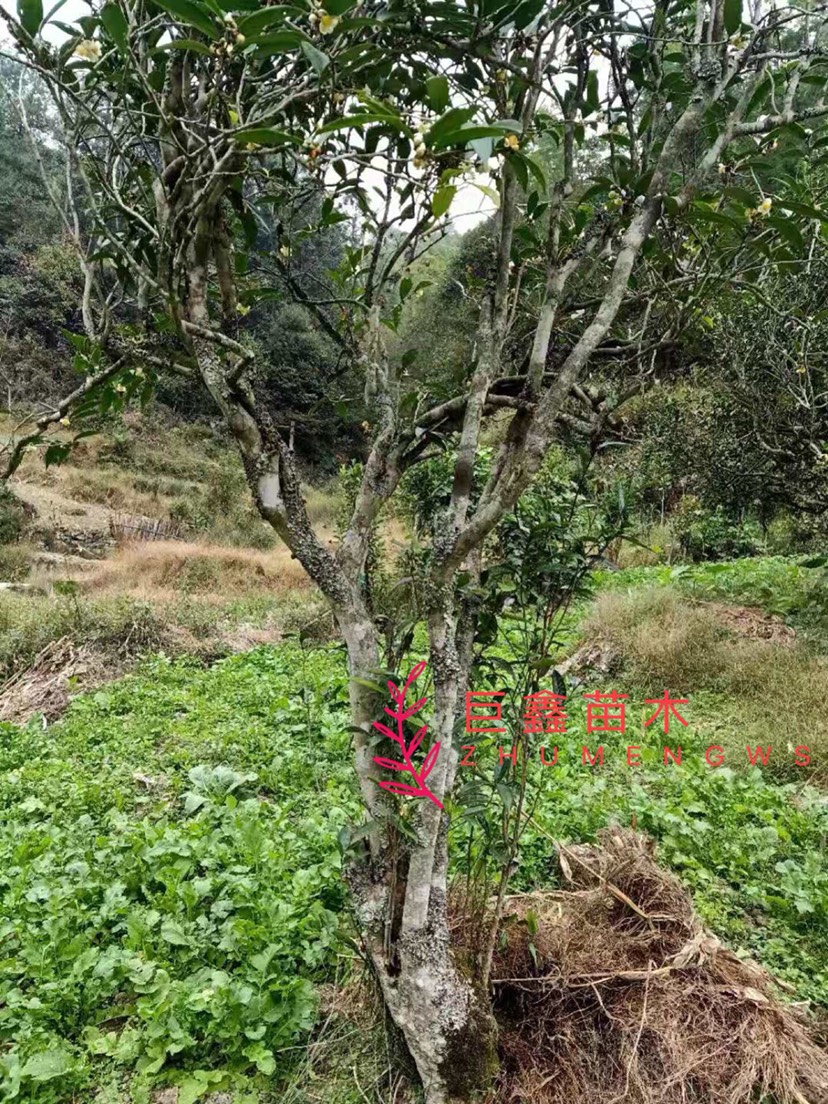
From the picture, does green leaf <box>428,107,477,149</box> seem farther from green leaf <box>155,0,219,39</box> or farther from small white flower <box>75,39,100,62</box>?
small white flower <box>75,39,100,62</box>

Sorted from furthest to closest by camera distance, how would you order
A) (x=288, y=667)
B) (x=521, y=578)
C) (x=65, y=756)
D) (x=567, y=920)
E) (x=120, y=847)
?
(x=288, y=667) → (x=65, y=756) → (x=120, y=847) → (x=567, y=920) → (x=521, y=578)

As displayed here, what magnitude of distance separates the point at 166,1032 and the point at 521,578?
1246mm

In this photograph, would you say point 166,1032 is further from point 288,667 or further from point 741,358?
point 741,358

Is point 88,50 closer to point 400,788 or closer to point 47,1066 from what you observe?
point 400,788

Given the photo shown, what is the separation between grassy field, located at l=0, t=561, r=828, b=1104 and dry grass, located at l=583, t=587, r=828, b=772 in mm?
20

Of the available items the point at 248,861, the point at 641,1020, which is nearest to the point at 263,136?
the point at 641,1020

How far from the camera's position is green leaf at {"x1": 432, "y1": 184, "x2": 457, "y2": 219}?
706mm

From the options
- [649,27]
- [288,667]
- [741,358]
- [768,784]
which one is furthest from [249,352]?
[741,358]

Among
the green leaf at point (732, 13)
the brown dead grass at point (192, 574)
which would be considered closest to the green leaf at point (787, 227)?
the green leaf at point (732, 13)

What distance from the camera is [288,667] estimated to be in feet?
14.8

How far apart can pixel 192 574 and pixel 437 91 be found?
25.5ft

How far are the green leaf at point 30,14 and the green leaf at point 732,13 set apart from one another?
0.95 meters

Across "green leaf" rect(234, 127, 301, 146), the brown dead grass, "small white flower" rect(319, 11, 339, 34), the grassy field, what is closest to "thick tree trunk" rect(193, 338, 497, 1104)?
the grassy field

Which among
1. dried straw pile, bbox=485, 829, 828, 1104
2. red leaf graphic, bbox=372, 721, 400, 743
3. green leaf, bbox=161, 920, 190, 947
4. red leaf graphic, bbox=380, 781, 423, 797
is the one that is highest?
red leaf graphic, bbox=372, 721, 400, 743
